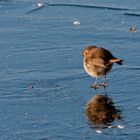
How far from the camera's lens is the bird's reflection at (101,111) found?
8289 millimetres

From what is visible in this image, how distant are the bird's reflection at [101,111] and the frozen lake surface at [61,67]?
0.09 meters

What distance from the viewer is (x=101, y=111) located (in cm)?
870

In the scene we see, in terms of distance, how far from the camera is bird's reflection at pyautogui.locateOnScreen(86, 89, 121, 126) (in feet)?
27.2

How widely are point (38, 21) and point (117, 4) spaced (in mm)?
2017

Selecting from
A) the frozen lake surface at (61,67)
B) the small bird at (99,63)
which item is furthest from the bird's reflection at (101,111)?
the small bird at (99,63)

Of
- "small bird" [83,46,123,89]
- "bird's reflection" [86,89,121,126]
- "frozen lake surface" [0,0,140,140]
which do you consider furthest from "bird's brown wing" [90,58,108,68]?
"bird's reflection" [86,89,121,126]

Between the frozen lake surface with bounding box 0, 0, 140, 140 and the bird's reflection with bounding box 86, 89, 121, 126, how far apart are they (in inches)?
3.4

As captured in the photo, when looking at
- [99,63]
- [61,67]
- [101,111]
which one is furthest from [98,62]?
[101,111]

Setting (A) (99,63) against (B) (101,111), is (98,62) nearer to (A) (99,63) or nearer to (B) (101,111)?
(A) (99,63)

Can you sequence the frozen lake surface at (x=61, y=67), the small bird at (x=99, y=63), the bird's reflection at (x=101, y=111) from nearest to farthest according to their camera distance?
1. the frozen lake surface at (x=61, y=67)
2. the bird's reflection at (x=101, y=111)
3. the small bird at (x=99, y=63)

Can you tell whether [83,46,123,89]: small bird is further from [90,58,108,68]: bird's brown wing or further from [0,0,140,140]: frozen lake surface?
[0,0,140,140]: frozen lake surface

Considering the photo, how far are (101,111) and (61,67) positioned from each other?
2.09m

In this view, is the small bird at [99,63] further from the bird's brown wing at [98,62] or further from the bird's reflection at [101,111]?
the bird's reflection at [101,111]

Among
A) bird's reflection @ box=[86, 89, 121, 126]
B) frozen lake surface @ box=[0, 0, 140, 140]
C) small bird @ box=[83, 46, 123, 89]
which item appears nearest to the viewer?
frozen lake surface @ box=[0, 0, 140, 140]
